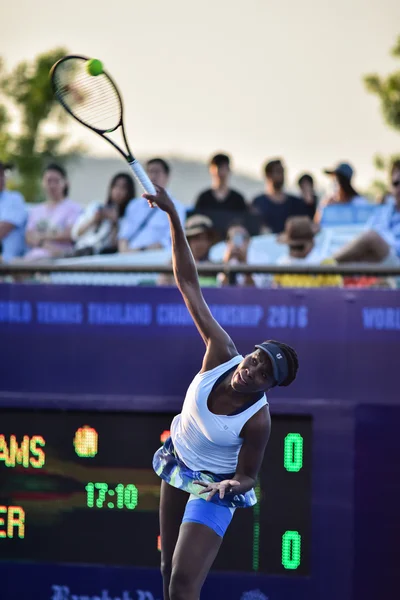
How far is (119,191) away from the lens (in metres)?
10.2

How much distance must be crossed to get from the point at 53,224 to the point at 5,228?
1.29 ft

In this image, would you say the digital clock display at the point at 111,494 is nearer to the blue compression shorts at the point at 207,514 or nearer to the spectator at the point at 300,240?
the blue compression shorts at the point at 207,514

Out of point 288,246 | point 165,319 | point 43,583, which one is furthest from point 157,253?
point 43,583

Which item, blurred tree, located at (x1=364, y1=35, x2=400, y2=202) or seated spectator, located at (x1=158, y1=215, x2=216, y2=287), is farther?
blurred tree, located at (x1=364, y1=35, x2=400, y2=202)

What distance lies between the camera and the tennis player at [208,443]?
579 cm

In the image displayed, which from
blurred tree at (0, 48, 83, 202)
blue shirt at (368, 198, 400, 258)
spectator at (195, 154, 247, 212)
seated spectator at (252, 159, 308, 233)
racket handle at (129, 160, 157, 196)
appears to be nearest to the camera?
racket handle at (129, 160, 157, 196)

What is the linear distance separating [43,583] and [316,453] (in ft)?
5.78

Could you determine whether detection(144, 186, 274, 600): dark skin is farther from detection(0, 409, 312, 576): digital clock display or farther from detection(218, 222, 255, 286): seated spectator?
detection(218, 222, 255, 286): seated spectator

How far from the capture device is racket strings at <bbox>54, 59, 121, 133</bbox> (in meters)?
6.11

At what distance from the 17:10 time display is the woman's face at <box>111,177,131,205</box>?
3647mm

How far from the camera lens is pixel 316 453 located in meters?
6.95

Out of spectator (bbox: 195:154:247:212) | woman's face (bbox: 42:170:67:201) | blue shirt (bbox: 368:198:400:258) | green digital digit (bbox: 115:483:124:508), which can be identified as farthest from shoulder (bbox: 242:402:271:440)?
woman's face (bbox: 42:170:67:201)

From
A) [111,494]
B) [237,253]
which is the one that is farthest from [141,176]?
[237,253]

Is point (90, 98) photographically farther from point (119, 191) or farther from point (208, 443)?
point (119, 191)
